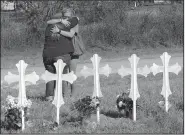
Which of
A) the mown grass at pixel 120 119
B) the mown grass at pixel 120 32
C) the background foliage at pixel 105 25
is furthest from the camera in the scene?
the background foliage at pixel 105 25

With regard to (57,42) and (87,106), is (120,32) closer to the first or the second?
(57,42)

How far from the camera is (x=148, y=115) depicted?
6.93 metres

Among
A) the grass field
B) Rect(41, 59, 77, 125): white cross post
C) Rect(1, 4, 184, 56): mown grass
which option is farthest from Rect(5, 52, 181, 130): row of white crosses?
Rect(1, 4, 184, 56): mown grass

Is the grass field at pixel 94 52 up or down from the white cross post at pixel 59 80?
up

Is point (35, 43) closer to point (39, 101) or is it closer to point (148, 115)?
point (39, 101)

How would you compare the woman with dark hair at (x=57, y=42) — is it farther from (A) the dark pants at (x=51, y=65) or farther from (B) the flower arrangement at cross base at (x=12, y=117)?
(B) the flower arrangement at cross base at (x=12, y=117)

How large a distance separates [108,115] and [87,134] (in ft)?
3.71

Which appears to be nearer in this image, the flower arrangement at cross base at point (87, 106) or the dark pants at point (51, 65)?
the flower arrangement at cross base at point (87, 106)

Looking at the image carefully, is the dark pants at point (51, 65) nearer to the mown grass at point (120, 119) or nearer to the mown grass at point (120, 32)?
the mown grass at point (120, 119)

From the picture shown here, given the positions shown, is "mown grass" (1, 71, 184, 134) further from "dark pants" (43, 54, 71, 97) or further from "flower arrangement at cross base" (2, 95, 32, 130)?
"dark pants" (43, 54, 71, 97)

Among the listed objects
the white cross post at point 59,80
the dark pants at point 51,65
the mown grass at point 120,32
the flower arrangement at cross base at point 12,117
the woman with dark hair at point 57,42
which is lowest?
the flower arrangement at cross base at point 12,117

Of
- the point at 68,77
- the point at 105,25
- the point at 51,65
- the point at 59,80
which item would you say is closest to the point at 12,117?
the point at 59,80

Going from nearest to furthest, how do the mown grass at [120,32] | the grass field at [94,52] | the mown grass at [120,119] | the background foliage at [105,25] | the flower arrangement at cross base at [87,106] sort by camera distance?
the mown grass at [120,119] → the flower arrangement at cross base at [87,106] → the grass field at [94,52] → the mown grass at [120,32] → the background foliage at [105,25]

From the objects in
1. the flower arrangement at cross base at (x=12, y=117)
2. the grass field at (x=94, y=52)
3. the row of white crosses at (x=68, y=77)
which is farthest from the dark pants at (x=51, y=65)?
the grass field at (x=94, y=52)
